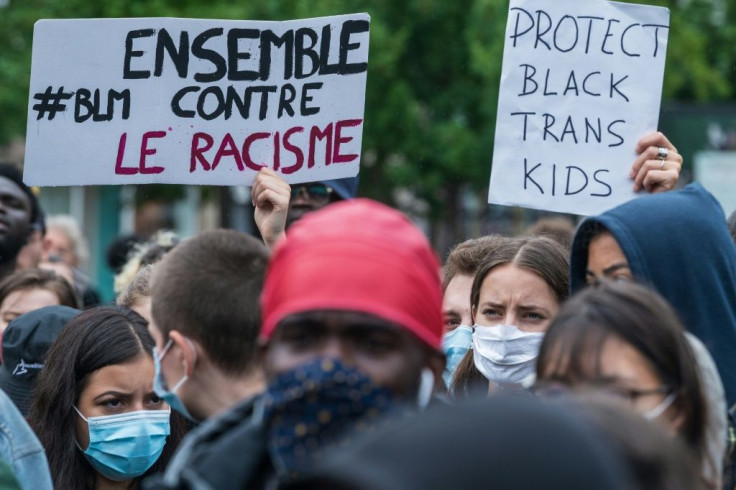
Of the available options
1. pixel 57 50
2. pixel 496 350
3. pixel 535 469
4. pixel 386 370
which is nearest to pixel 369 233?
pixel 386 370

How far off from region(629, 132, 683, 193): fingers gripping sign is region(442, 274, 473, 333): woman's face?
1056mm

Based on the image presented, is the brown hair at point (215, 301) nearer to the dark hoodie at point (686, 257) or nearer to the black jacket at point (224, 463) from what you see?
the black jacket at point (224, 463)

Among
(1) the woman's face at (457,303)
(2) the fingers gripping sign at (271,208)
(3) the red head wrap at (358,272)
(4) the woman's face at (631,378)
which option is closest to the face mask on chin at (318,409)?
(3) the red head wrap at (358,272)

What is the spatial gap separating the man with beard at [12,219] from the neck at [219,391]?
426cm

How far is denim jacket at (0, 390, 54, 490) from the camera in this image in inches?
114

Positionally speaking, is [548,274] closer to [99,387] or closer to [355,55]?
[355,55]

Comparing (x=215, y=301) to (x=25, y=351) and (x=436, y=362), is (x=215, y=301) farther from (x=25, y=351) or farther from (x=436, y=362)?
(x=25, y=351)

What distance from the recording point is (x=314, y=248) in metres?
2.26

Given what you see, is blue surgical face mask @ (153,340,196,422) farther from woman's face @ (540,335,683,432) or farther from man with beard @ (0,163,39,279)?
man with beard @ (0,163,39,279)

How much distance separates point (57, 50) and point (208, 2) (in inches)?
540

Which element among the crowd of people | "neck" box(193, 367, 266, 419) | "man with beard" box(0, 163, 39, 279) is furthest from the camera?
"man with beard" box(0, 163, 39, 279)

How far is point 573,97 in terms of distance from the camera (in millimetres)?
4750

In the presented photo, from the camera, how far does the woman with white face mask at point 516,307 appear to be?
4.36 meters

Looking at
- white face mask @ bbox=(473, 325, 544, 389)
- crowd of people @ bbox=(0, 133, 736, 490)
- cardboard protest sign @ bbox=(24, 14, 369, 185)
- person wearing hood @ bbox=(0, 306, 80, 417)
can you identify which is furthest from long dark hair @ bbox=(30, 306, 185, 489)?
white face mask @ bbox=(473, 325, 544, 389)
